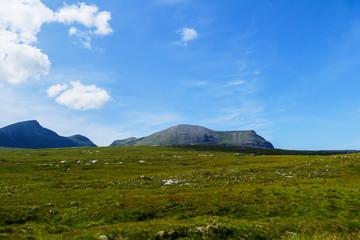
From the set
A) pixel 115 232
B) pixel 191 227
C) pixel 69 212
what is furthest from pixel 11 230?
pixel 191 227

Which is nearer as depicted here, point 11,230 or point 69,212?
point 11,230

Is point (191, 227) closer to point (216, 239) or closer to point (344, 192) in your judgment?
point (216, 239)

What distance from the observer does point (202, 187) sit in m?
34.1

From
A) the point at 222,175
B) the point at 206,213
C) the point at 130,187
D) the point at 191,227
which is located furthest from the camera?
the point at 222,175

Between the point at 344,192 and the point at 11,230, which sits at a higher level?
the point at 344,192

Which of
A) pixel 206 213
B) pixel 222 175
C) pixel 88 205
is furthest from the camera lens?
pixel 222 175

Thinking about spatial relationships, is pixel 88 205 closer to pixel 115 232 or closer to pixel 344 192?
pixel 115 232

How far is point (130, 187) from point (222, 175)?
19.3 meters

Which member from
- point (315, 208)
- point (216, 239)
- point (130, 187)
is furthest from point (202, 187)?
point (216, 239)

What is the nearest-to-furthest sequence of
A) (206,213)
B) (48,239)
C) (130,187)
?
1. (48,239)
2. (206,213)
3. (130,187)

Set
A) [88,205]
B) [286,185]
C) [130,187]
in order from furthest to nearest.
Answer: [130,187] → [286,185] → [88,205]

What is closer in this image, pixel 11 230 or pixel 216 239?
pixel 216 239

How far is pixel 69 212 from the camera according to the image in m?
23.0

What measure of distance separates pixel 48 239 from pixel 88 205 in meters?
9.67
